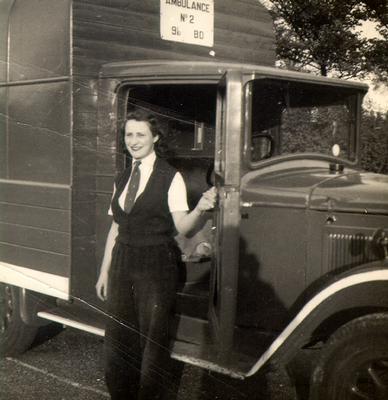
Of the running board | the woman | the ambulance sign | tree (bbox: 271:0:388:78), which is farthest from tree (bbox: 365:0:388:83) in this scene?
the running board

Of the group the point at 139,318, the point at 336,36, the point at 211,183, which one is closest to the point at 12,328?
the point at 139,318

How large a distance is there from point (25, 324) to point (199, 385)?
148cm

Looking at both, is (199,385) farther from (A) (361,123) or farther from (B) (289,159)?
(A) (361,123)

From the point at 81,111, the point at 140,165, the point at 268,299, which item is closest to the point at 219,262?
the point at 268,299

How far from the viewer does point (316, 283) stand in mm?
3262

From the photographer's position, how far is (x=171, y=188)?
3.10 m

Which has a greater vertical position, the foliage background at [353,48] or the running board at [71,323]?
the foliage background at [353,48]

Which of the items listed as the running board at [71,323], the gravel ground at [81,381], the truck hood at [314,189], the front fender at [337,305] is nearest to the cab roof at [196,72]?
the truck hood at [314,189]

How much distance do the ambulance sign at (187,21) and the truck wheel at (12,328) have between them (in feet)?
7.55

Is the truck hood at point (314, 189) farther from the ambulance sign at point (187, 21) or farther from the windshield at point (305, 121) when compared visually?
the ambulance sign at point (187, 21)

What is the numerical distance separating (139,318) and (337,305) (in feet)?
3.50

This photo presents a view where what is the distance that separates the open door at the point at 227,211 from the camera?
3.13m

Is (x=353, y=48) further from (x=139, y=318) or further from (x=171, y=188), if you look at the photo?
(x=139, y=318)

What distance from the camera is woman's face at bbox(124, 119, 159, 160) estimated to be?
3.13 m
